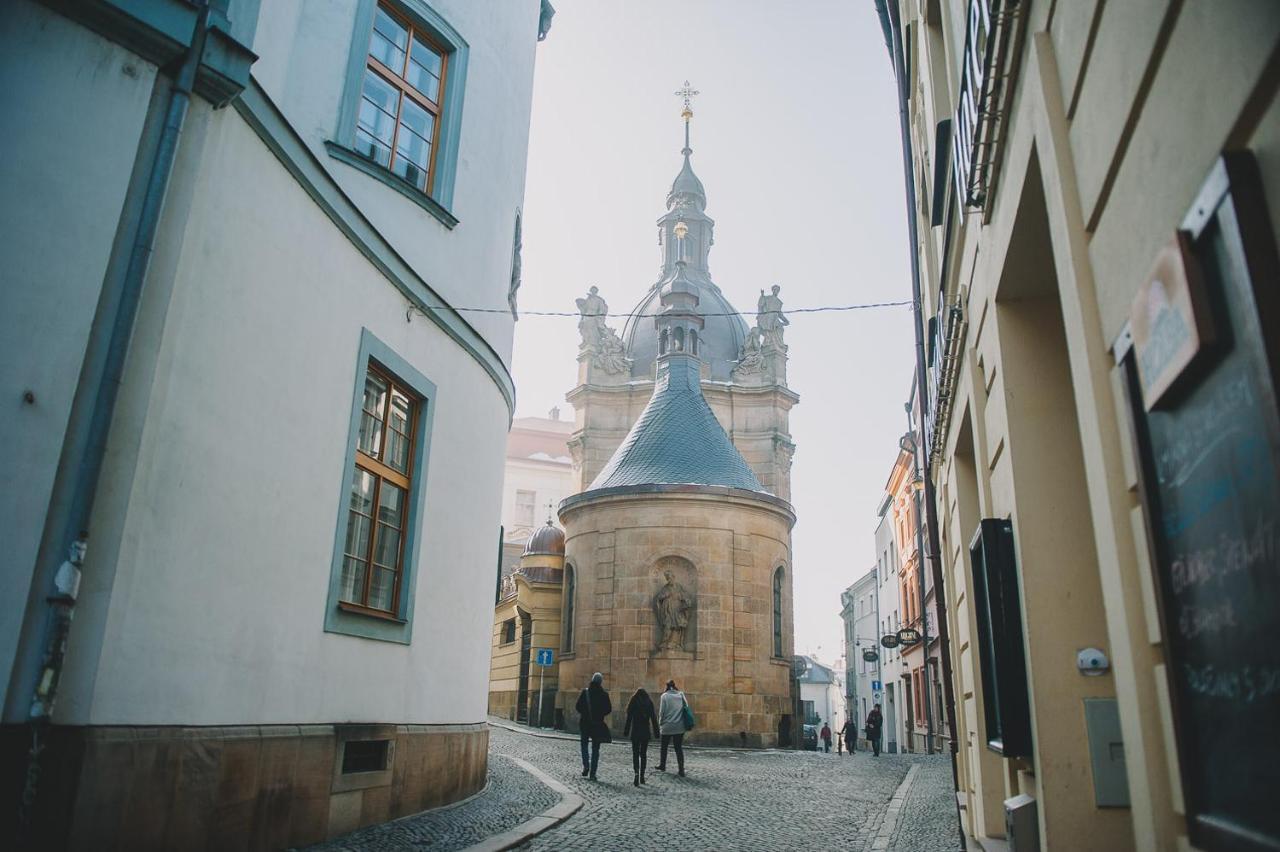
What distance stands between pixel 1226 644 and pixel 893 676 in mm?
47960

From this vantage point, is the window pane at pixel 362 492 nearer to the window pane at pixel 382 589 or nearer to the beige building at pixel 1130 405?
the window pane at pixel 382 589

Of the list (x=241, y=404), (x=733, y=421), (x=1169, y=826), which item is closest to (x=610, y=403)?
(x=733, y=421)

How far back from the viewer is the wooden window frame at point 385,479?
26.9 feet

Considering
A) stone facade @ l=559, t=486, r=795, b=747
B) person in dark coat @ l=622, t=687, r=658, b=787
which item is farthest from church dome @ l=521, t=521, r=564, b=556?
person in dark coat @ l=622, t=687, r=658, b=787

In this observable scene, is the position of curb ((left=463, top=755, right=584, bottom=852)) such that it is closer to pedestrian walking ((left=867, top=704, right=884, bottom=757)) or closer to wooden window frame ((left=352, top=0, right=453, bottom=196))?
wooden window frame ((left=352, top=0, right=453, bottom=196))

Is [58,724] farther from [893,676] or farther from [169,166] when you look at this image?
[893,676]

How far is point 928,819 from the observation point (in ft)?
33.8

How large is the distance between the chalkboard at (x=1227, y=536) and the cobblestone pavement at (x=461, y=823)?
592 centimetres

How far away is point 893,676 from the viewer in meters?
47.1

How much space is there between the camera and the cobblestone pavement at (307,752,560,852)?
6.95 m

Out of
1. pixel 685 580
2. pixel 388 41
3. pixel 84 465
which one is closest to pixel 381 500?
pixel 84 465

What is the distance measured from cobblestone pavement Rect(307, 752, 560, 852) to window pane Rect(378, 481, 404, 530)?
2614 mm

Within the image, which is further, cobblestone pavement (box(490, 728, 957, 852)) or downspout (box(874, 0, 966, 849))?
downspout (box(874, 0, 966, 849))

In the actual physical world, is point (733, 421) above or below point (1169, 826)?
above
